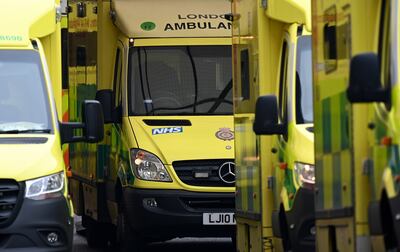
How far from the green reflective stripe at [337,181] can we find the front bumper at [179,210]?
5741 mm

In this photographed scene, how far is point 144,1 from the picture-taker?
14.9 metres

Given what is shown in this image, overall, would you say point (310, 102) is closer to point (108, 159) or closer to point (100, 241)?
point (108, 159)

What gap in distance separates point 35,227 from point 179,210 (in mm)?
3601

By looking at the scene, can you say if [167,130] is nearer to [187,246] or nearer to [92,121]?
[92,121]

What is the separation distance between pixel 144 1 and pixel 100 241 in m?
3.89

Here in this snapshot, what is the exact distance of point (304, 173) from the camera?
10.6m

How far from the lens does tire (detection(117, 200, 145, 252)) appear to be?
48.2 feet

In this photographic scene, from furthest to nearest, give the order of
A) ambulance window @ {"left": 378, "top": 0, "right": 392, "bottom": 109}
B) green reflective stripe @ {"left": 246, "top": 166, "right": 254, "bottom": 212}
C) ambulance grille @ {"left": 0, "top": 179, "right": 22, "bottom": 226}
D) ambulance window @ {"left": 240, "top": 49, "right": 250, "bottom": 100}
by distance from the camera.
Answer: ambulance window @ {"left": 240, "top": 49, "right": 250, "bottom": 100} < green reflective stripe @ {"left": 246, "top": 166, "right": 254, "bottom": 212} < ambulance grille @ {"left": 0, "top": 179, "right": 22, "bottom": 226} < ambulance window @ {"left": 378, "top": 0, "right": 392, "bottom": 109}

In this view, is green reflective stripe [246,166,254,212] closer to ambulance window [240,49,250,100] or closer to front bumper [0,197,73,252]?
ambulance window [240,49,250,100]

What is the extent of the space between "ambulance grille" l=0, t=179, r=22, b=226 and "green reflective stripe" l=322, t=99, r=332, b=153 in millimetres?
2961

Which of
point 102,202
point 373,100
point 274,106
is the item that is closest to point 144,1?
point 102,202

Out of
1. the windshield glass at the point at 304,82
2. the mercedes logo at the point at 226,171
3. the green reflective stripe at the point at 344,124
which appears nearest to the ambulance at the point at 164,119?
the mercedes logo at the point at 226,171

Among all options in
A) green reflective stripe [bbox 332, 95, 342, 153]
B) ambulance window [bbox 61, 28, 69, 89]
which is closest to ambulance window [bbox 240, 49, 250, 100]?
green reflective stripe [bbox 332, 95, 342, 153]

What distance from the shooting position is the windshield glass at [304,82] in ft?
36.5
